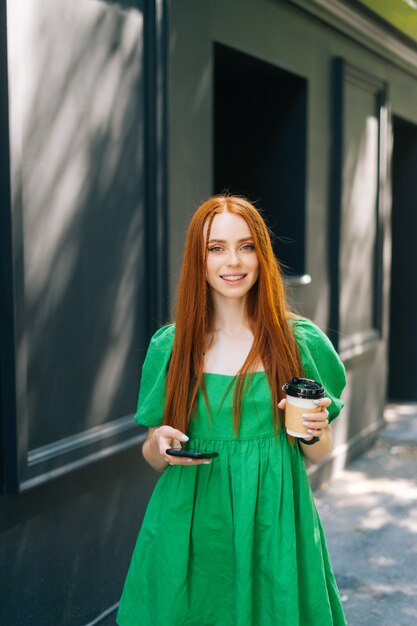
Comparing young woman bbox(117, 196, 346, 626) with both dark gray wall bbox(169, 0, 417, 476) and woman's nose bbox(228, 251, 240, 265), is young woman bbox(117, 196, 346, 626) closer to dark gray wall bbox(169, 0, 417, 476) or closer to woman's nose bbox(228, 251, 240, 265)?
woman's nose bbox(228, 251, 240, 265)

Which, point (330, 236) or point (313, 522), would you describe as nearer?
point (313, 522)

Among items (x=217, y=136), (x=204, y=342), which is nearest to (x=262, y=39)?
(x=217, y=136)

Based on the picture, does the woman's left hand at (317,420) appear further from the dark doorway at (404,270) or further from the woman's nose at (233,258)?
the dark doorway at (404,270)

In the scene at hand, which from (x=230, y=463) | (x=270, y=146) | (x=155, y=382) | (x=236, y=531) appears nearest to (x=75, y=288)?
(x=155, y=382)

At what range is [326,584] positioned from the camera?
242 cm

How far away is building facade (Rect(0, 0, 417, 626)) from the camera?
3.12 meters

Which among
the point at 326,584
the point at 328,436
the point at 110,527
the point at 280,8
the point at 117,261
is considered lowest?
the point at 110,527

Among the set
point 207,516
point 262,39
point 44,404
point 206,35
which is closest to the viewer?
point 207,516

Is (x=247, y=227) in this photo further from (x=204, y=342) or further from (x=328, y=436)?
(x=328, y=436)

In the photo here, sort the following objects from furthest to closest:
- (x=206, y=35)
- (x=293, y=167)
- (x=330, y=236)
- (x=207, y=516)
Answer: (x=330, y=236) < (x=293, y=167) < (x=206, y=35) < (x=207, y=516)

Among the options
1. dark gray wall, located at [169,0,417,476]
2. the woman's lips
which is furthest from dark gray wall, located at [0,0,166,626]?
the woman's lips

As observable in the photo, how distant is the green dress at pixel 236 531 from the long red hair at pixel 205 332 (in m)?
0.04

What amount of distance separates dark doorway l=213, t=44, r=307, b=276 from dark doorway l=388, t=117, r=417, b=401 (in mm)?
3215

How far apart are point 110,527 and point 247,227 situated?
6.72ft
